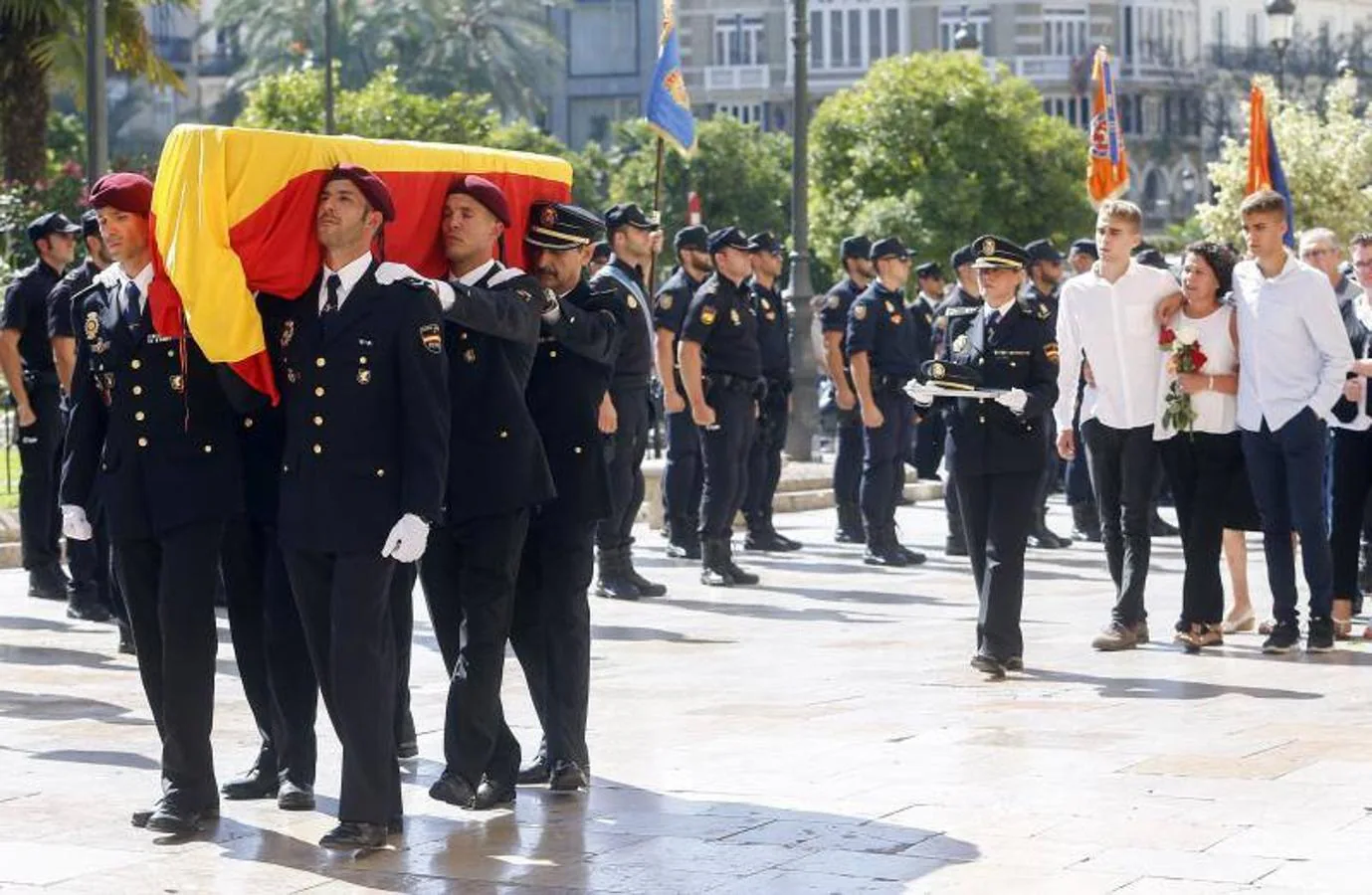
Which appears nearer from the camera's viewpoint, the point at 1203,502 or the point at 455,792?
the point at 455,792

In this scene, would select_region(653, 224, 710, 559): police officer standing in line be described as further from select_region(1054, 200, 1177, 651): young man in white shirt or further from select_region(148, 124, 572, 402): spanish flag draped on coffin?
select_region(148, 124, 572, 402): spanish flag draped on coffin

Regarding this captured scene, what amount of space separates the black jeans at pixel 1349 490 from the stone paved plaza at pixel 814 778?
46 cm

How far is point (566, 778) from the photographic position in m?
8.95

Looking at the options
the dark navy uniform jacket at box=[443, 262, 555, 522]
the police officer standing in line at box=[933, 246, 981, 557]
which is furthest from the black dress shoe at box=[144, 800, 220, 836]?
the police officer standing in line at box=[933, 246, 981, 557]

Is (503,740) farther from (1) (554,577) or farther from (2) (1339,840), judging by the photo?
(2) (1339,840)

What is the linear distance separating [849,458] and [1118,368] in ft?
23.1

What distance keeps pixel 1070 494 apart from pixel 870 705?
30.3 ft

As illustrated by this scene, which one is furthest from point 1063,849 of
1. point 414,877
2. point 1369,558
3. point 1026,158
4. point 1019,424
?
point 1026,158

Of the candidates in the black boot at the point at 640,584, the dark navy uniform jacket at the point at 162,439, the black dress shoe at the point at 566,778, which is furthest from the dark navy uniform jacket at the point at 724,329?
the dark navy uniform jacket at the point at 162,439

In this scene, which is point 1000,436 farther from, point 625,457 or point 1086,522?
point 1086,522

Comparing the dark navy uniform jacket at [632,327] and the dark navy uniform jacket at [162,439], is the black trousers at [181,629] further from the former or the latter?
the dark navy uniform jacket at [632,327]

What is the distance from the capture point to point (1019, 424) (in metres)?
11.8

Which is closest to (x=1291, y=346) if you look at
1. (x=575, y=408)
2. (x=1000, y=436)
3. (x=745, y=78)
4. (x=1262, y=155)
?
(x=1000, y=436)

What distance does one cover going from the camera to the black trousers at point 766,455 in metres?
18.6
